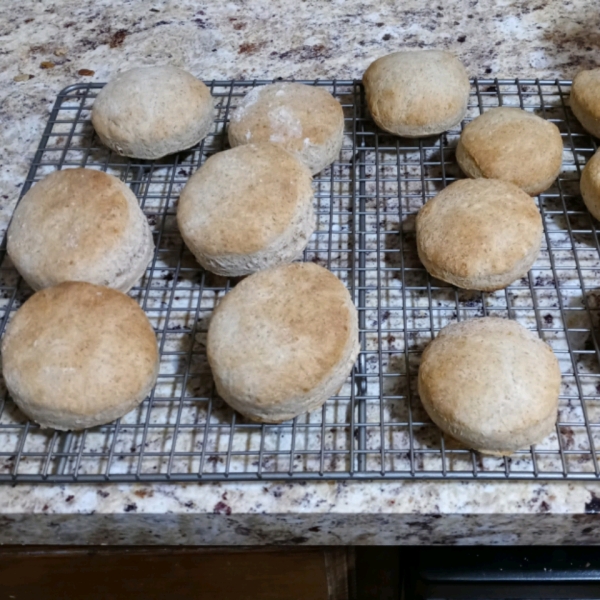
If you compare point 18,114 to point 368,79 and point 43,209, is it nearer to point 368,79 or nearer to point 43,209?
point 43,209

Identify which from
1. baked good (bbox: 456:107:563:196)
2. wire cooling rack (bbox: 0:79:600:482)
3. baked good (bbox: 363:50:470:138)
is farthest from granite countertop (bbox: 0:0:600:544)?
baked good (bbox: 456:107:563:196)

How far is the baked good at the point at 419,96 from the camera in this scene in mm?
1442

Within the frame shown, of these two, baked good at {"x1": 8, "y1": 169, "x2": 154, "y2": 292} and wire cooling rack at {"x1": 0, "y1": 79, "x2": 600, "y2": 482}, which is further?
baked good at {"x1": 8, "y1": 169, "x2": 154, "y2": 292}

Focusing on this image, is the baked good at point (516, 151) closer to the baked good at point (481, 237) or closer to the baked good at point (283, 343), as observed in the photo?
the baked good at point (481, 237)

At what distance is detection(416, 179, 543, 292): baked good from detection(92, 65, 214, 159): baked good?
1.92 feet

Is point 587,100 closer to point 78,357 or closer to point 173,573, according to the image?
point 78,357

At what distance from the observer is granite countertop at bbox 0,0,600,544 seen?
100 centimetres

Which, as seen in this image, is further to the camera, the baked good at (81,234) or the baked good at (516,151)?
the baked good at (516,151)

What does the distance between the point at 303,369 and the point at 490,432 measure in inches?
12.2

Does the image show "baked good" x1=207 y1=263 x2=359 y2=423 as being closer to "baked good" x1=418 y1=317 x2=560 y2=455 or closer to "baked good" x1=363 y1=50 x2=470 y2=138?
"baked good" x1=418 y1=317 x2=560 y2=455

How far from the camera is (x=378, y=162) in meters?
1.47

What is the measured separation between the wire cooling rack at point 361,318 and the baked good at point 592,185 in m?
0.04

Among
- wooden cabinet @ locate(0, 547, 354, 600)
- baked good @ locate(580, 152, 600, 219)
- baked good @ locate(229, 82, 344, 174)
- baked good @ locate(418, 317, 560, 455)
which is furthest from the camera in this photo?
baked good @ locate(229, 82, 344, 174)

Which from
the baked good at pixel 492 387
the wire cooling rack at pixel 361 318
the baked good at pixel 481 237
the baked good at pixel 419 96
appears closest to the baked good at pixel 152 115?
the wire cooling rack at pixel 361 318
